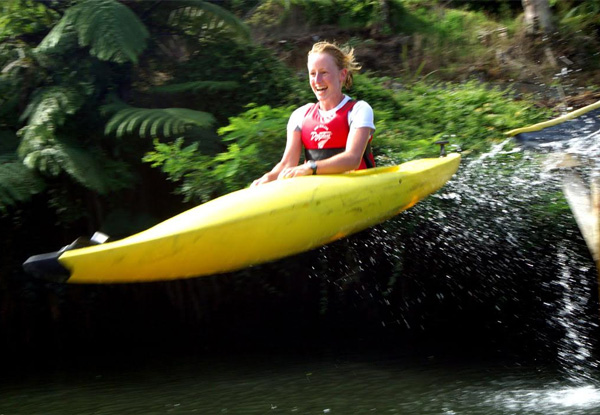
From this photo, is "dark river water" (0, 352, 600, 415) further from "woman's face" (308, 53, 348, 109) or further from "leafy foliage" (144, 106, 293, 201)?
"woman's face" (308, 53, 348, 109)

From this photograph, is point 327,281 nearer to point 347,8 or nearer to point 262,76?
point 262,76

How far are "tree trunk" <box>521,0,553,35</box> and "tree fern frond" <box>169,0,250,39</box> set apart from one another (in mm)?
3682

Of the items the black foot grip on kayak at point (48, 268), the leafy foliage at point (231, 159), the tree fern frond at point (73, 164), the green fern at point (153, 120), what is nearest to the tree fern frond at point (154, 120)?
the green fern at point (153, 120)

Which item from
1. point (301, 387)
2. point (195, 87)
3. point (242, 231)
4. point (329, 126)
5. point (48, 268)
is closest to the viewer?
point (48, 268)

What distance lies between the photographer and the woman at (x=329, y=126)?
438 cm

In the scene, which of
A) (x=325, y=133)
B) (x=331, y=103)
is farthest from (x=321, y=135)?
(x=331, y=103)

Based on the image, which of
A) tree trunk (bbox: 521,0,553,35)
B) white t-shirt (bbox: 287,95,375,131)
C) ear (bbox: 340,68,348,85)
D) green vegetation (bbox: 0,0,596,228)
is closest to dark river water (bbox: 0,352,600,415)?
green vegetation (bbox: 0,0,596,228)

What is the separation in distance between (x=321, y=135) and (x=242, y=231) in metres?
0.85

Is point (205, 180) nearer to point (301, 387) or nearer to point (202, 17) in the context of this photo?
point (301, 387)

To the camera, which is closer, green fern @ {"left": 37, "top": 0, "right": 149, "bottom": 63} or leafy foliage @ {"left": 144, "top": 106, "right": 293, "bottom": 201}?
leafy foliage @ {"left": 144, "top": 106, "right": 293, "bottom": 201}

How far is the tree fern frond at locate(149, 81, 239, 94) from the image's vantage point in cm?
568

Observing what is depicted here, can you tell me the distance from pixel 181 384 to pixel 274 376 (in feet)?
1.83

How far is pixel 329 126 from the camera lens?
4496 millimetres

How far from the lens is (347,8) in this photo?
8.71 meters
